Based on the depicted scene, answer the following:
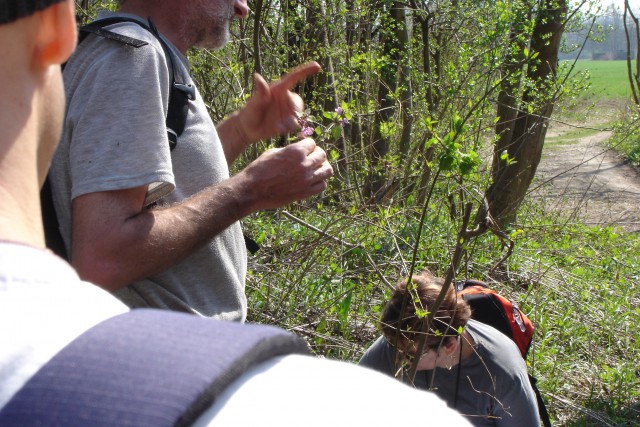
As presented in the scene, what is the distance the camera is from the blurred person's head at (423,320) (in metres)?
2.96

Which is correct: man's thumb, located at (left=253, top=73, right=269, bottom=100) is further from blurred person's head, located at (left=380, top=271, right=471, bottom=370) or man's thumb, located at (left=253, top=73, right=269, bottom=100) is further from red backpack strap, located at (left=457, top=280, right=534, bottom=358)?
red backpack strap, located at (left=457, top=280, right=534, bottom=358)

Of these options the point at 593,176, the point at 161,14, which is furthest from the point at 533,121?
the point at 593,176

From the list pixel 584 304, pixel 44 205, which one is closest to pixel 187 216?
pixel 44 205

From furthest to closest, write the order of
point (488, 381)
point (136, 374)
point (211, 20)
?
point (488, 381), point (211, 20), point (136, 374)

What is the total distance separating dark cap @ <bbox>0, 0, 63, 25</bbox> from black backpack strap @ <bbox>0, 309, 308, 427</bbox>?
280mm

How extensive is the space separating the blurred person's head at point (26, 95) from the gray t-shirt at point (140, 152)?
943 millimetres

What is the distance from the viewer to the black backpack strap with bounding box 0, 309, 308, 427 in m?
0.49

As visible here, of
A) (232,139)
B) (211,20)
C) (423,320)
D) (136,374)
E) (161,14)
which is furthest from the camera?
(423,320)

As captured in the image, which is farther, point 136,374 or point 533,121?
point 533,121

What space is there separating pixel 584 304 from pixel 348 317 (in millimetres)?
1964

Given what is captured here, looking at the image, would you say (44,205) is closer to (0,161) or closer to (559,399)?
(0,161)

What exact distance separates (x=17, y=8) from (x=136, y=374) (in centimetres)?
34

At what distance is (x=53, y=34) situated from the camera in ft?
2.16

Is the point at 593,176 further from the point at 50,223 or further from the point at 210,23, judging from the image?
the point at 50,223
